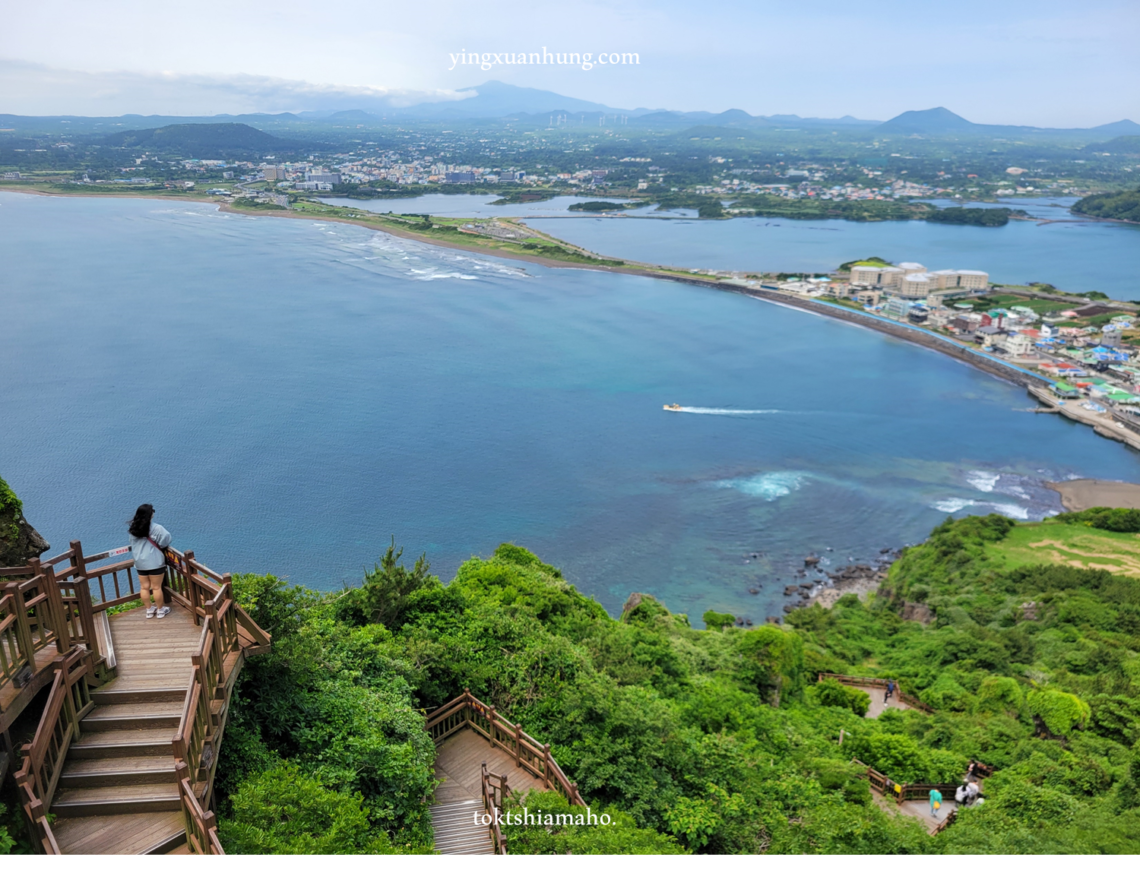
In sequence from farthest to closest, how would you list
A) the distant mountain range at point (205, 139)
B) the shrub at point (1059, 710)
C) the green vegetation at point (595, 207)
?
the green vegetation at point (595, 207)
the distant mountain range at point (205, 139)
the shrub at point (1059, 710)

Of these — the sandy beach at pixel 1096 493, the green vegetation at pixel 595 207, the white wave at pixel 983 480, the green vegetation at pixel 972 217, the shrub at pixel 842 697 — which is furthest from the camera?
the green vegetation at pixel 972 217

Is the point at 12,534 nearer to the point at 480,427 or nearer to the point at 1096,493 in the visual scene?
the point at 480,427

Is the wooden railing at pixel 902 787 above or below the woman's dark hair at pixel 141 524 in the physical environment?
below

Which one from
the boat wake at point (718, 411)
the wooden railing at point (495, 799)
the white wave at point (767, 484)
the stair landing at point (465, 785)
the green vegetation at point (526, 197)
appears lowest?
the white wave at point (767, 484)

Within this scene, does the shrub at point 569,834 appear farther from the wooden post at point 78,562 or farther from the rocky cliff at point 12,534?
the rocky cliff at point 12,534

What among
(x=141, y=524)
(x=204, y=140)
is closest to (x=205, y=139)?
(x=204, y=140)

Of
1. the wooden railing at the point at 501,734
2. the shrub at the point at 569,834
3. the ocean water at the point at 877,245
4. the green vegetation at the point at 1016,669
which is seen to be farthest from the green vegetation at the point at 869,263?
the shrub at the point at 569,834

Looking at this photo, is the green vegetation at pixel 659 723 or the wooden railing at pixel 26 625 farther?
the green vegetation at pixel 659 723
